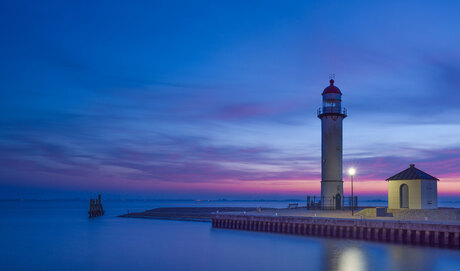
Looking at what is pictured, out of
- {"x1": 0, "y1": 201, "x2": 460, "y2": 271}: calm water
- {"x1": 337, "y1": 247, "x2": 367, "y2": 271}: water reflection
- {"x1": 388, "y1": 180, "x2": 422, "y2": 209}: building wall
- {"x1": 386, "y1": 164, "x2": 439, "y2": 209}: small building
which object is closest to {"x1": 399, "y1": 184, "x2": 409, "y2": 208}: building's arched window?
{"x1": 386, "y1": 164, "x2": 439, "y2": 209}: small building

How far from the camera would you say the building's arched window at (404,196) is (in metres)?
35.0

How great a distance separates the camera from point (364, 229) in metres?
30.2

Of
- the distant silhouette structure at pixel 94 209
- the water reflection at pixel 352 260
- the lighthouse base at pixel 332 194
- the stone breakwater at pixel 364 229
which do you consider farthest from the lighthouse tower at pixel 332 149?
the distant silhouette structure at pixel 94 209

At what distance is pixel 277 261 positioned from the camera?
27.5m

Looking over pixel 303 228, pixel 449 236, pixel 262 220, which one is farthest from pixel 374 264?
pixel 262 220

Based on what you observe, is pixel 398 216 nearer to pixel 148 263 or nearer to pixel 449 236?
pixel 449 236

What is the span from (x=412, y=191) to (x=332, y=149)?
30.5 ft

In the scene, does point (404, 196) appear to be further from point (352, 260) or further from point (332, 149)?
point (352, 260)

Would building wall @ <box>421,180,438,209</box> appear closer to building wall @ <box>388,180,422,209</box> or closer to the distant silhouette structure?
building wall @ <box>388,180,422,209</box>

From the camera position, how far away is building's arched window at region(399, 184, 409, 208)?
3503 centimetres

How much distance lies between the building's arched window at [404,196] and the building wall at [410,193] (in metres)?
0.23

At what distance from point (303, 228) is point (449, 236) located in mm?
10861

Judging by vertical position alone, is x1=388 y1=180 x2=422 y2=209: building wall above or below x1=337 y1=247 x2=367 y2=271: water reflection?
above

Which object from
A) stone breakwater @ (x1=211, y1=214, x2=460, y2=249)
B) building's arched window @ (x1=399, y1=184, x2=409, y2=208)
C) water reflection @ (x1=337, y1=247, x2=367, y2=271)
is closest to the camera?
water reflection @ (x1=337, y1=247, x2=367, y2=271)
